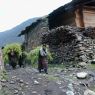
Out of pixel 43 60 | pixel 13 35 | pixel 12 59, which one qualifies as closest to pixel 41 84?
pixel 43 60

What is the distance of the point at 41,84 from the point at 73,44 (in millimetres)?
6879

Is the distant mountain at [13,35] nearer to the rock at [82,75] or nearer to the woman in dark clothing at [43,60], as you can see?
the woman in dark clothing at [43,60]

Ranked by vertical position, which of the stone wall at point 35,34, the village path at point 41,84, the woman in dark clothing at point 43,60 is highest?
the stone wall at point 35,34

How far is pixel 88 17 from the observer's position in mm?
22969

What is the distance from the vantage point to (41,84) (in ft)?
46.9

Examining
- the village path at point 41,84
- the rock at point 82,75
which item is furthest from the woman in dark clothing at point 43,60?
the rock at point 82,75

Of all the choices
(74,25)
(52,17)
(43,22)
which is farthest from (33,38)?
(74,25)

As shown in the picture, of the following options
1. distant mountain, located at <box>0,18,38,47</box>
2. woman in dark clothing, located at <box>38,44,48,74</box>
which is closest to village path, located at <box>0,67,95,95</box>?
woman in dark clothing, located at <box>38,44,48,74</box>

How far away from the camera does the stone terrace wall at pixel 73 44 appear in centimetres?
2034

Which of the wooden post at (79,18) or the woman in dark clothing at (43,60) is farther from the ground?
the wooden post at (79,18)

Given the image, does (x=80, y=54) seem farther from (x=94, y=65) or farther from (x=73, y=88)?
(x=73, y=88)

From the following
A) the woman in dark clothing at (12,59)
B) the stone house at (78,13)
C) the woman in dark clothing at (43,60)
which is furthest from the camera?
the stone house at (78,13)

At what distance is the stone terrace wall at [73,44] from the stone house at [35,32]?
5.26 m

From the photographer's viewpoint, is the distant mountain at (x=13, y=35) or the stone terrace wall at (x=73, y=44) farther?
the distant mountain at (x=13, y=35)
